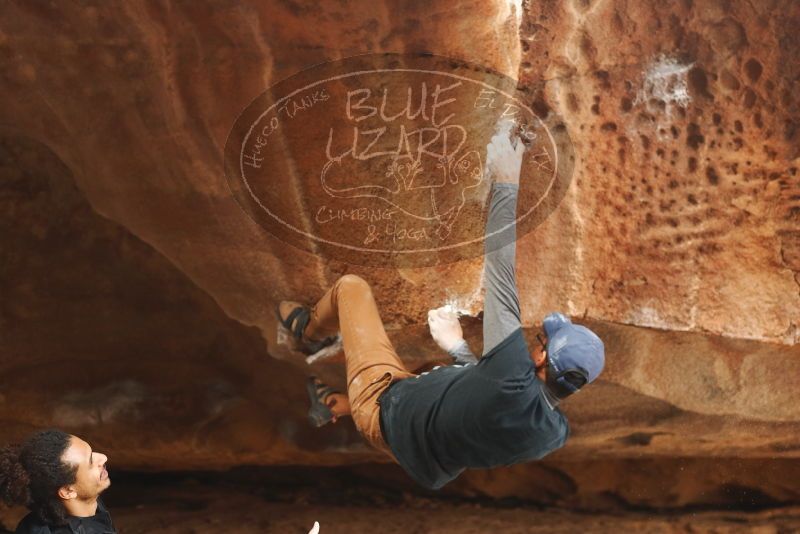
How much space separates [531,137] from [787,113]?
25.5 inches

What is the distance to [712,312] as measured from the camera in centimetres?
226

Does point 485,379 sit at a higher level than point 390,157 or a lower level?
lower

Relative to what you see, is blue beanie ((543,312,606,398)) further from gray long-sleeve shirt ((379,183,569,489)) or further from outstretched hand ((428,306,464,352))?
outstretched hand ((428,306,464,352))

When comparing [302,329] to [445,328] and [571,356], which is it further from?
[571,356]

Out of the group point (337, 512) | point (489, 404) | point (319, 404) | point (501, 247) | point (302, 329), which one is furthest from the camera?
point (337, 512)

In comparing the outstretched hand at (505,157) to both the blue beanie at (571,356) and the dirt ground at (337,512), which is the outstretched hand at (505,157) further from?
the dirt ground at (337,512)

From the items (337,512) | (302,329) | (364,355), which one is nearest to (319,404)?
(302,329)

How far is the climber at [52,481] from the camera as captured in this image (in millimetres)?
1812

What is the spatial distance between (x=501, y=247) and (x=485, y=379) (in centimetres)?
36

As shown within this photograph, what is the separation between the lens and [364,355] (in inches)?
85.7

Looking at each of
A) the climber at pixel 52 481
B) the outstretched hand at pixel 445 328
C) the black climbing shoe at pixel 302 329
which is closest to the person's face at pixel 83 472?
the climber at pixel 52 481

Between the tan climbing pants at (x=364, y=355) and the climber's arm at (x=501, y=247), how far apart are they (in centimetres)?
37

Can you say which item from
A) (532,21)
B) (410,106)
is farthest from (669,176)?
(410,106)

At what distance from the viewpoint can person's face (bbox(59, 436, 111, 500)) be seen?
1.84m
